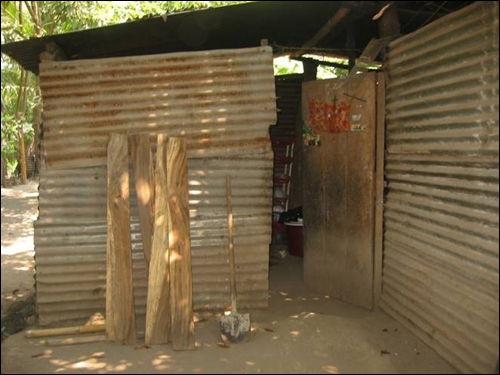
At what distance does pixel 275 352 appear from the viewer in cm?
410

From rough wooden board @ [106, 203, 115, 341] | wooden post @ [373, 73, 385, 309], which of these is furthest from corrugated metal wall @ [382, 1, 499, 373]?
rough wooden board @ [106, 203, 115, 341]

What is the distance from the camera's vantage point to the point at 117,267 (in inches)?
173

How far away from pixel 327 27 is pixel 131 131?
2671mm

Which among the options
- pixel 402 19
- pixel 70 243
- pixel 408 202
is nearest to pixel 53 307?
pixel 70 243

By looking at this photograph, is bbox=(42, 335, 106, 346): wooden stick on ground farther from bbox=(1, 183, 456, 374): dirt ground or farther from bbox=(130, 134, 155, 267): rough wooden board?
bbox=(130, 134, 155, 267): rough wooden board

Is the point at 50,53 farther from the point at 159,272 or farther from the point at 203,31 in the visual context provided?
the point at 159,272

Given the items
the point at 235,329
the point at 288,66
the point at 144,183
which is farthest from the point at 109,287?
the point at 288,66

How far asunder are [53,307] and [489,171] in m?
4.42

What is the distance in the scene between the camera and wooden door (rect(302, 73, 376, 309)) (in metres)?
5.08

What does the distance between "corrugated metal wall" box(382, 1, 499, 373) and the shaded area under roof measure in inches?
36.1

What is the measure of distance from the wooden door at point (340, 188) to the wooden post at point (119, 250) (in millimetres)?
2375

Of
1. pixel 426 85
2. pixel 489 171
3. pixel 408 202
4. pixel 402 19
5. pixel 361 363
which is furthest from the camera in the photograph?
pixel 402 19

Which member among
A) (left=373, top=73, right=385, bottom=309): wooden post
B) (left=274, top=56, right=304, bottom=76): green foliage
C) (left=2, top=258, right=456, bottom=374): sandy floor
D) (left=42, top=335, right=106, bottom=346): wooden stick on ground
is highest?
(left=274, top=56, right=304, bottom=76): green foliage

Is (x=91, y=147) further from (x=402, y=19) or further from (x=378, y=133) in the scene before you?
(x=402, y=19)
